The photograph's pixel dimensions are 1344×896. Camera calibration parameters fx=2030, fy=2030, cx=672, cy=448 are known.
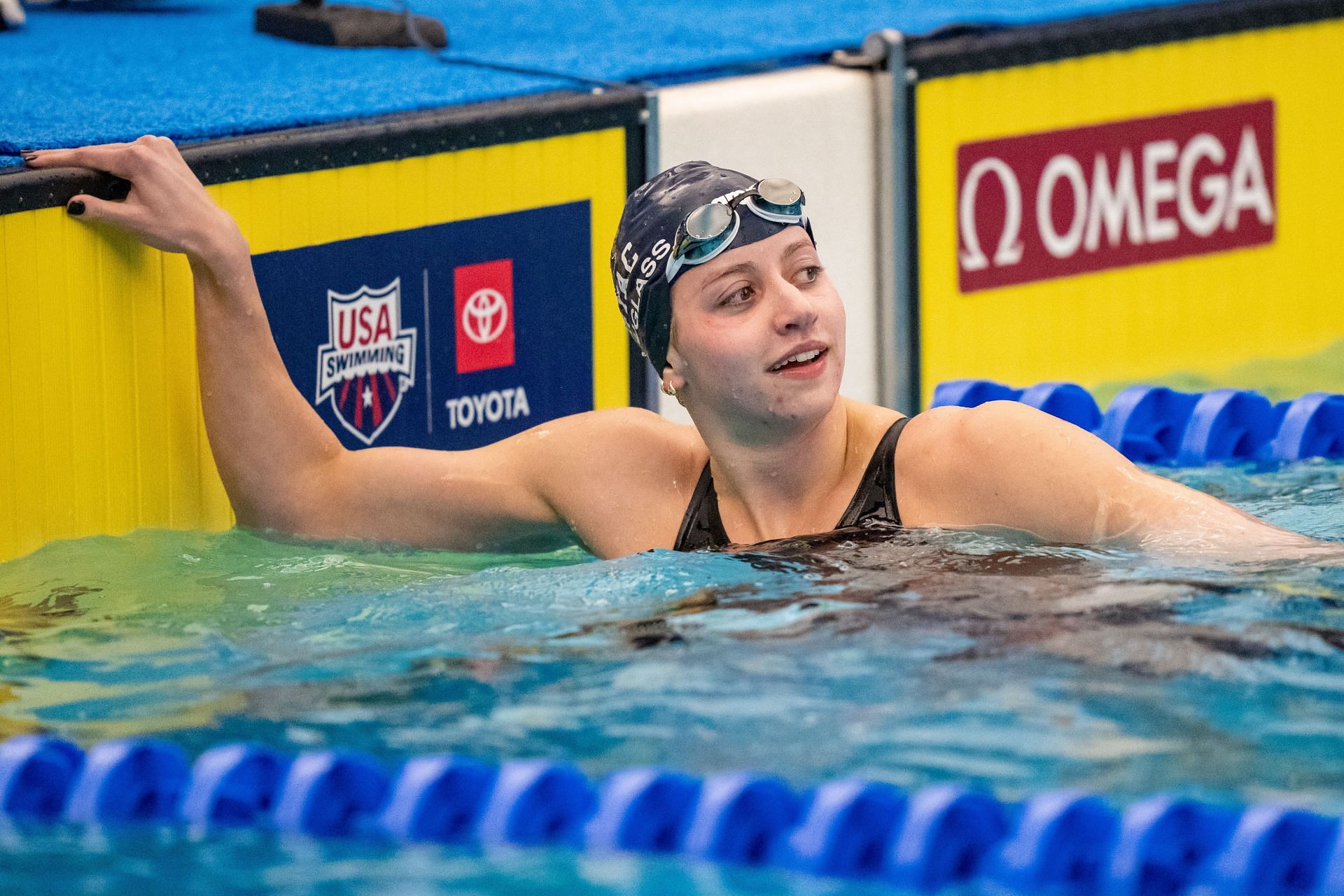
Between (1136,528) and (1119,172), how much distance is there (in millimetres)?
2429

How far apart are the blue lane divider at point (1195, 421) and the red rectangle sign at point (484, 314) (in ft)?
3.35

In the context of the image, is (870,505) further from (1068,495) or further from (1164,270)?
(1164,270)

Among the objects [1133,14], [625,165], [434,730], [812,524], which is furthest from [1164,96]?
[434,730]

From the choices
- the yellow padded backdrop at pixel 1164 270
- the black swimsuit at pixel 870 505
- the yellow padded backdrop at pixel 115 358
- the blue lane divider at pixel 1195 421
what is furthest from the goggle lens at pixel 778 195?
the yellow padded backdrop at pixel 1164 270

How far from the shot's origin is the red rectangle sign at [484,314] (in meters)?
4.42

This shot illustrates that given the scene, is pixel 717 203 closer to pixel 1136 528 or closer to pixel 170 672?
pixel 1136 528

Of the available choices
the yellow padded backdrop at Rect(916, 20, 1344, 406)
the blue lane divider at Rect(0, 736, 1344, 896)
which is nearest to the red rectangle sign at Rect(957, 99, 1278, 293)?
the yellow padded backdrop at Rect(916, 20, 1344, 406)

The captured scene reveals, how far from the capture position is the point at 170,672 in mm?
3133

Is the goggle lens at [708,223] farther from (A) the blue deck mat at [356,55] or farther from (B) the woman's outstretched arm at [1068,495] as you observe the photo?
(A) the blue deck mat at [356,55]

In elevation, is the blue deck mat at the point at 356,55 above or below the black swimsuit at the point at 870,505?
above

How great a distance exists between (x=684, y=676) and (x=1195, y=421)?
7.05ft

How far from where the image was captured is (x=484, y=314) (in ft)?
14.6

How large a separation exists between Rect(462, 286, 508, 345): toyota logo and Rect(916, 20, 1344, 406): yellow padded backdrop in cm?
127

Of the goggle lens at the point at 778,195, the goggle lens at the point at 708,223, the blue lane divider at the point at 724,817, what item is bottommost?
the blue lane divider at the point at 724,817
